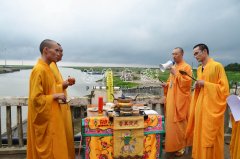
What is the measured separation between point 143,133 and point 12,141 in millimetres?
3003

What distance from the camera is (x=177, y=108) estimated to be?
520 centimetres

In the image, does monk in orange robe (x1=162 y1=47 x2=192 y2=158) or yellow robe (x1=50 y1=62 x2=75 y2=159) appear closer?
yellow robe (x1=50 y1=62 x2=75 y2=159)

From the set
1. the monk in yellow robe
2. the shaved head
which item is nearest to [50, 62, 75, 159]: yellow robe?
the monk in yellow robe

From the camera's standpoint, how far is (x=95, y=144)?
3941mm

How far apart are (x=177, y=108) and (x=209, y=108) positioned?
840 mm

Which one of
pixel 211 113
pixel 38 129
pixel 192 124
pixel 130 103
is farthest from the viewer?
pixel 192 124

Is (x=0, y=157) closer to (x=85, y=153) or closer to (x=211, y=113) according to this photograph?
(x=85, y=153)

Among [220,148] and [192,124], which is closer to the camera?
[220,148]

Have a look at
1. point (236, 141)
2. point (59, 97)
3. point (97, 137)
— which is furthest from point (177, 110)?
point (59, 97)

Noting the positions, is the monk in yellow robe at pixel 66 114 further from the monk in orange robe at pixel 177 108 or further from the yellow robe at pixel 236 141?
the yellow robe at pixel 236 141

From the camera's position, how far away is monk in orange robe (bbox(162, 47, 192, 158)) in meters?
5.20

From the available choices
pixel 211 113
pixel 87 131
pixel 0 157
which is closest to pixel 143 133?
pixel 87 131

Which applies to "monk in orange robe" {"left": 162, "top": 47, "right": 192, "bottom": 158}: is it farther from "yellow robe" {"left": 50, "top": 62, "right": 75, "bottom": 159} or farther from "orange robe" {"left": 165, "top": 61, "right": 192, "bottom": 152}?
"yellow robe" {"left": 50, "top": 62, "right": 75, "bottom": 159}

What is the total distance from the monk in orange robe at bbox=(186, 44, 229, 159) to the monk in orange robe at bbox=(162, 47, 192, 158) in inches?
19.8
